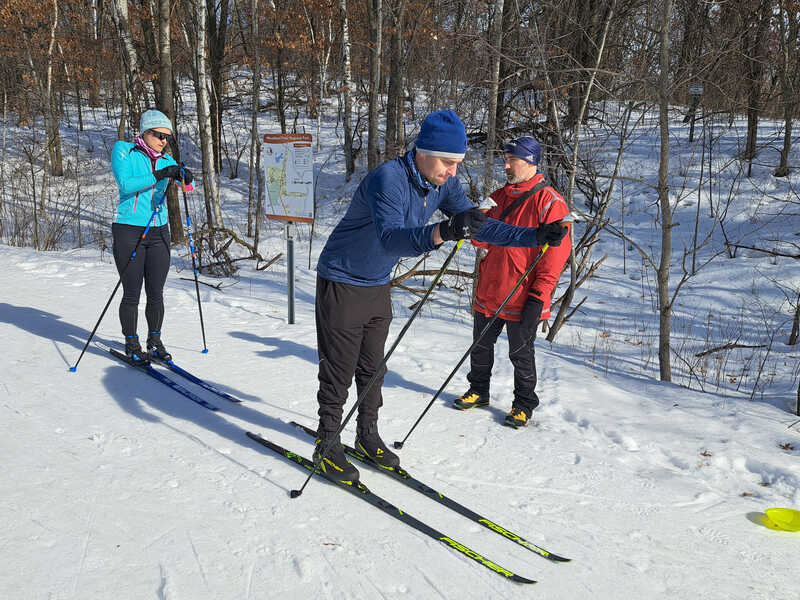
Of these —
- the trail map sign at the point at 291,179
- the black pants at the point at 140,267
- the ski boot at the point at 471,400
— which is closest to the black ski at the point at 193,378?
the black pants at the point at 140,267

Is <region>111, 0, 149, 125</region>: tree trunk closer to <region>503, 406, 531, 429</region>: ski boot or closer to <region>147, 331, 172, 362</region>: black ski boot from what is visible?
<region>147, 331, 172, 362</region>: black ski boot

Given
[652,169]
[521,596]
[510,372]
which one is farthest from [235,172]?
[521,596]

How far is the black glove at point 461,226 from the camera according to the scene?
98.0 inches

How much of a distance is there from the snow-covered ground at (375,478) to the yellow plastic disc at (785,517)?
73mm

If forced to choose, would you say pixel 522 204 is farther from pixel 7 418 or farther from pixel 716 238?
pixel 716 238

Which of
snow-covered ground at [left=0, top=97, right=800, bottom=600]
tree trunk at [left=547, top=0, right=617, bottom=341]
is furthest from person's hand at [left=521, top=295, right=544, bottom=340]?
tree trunk at [left=547, top=0, right=617, bottom=341]

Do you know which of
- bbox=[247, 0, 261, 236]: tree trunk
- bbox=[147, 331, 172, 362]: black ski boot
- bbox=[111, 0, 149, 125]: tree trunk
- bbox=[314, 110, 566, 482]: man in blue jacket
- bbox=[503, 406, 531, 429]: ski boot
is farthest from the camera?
bbox=[247, 0, 261, 236]: tree trunk

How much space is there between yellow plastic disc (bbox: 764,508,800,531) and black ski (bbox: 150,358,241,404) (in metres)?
3.59

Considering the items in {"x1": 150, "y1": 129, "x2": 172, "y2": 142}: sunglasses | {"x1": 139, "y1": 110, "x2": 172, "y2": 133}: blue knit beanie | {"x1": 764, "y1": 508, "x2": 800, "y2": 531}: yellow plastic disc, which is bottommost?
{"x1": 764, "y1": 508, "x2": 800, "y2": 531}: yellow plastic disc

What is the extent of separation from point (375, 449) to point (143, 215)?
290 centimetres

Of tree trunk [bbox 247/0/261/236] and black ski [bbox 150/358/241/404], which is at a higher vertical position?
tree trunk [bbox 247/0/261/236]

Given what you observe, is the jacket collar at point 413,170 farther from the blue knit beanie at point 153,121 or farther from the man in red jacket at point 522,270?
the blue knit beanie at point 153,121

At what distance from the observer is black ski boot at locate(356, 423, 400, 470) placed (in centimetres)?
350

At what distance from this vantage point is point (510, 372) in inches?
215
